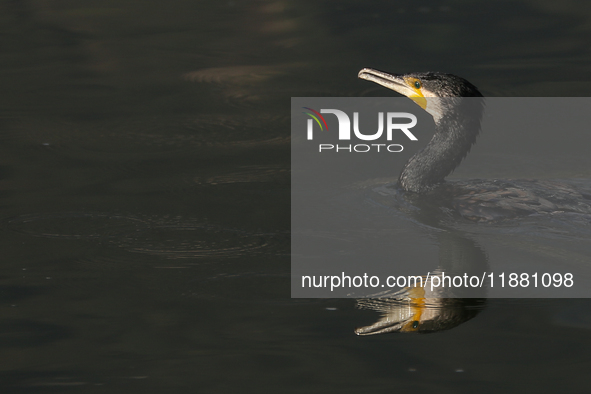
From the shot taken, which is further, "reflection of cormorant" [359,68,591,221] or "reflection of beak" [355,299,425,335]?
"reflection of cormorant" [359,68,591,221]

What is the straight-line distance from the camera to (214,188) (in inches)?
230

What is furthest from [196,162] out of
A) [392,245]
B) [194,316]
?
[194,316]

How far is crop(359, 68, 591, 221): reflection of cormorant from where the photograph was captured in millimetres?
5371

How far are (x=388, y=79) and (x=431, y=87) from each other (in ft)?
1.10

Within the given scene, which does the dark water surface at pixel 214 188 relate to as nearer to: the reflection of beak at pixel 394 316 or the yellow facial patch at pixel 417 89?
the reflection of beak at pixel 394 316

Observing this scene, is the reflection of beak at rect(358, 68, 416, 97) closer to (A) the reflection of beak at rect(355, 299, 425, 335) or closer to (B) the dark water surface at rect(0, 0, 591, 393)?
(B) the dark water surface at rect(0, 0, 591, 393)

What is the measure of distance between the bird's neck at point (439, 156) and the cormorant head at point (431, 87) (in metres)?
0.12

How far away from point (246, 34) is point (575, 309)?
6.23 metres

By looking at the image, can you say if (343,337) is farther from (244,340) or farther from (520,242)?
(520,242)

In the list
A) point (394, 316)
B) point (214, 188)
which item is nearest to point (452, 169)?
point (214, 188)

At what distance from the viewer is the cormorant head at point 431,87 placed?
5680 millimetres

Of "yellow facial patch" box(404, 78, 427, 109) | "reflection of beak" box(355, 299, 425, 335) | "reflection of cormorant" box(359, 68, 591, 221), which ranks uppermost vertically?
"yellow facial patch" box(404, 78, 427, 109)

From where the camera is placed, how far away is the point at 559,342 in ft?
12.4

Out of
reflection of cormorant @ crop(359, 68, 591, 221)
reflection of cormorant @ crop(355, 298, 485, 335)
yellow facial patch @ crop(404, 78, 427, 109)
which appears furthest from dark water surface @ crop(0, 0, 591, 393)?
yellow facial patch @ crop(404, 78, 427, 109)
